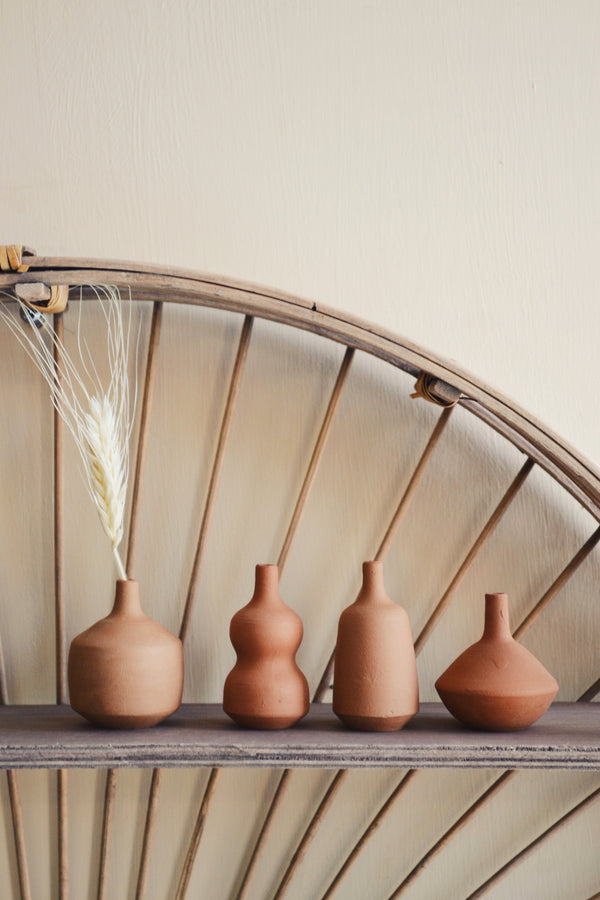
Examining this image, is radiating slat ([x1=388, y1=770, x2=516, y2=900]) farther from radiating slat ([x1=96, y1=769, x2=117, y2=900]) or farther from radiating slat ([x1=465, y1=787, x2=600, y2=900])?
radiating slat ([x1=96, y1=769, x2=117, y2=900])

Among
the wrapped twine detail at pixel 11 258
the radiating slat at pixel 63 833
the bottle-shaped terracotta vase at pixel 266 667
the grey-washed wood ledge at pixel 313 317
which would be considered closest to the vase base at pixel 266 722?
the bottle-shaped terracotta vase at pixel 266 667

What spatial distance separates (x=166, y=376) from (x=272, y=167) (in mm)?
243

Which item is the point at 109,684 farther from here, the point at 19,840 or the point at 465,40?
the point at 465,40

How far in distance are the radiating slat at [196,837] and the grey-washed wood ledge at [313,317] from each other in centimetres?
44

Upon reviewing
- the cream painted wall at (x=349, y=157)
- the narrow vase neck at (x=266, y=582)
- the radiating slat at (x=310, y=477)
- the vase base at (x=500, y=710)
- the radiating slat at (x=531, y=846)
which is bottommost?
the radiating slat at (x=531, y=846)

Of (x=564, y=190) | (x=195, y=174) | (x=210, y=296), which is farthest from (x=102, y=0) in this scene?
(x=564, y=190)

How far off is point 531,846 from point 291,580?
36 centimetres

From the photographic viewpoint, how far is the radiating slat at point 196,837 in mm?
737

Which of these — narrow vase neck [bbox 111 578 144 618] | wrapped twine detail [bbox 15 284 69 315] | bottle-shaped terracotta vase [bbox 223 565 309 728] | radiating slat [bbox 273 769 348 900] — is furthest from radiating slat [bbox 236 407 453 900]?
wrapped twine detail [bbox 15 284 69 315]

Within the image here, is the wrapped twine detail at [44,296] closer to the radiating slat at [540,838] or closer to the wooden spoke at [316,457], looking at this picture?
the wooden spoke at [316,457]

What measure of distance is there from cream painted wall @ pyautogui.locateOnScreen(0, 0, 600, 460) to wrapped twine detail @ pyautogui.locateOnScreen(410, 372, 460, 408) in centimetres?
10

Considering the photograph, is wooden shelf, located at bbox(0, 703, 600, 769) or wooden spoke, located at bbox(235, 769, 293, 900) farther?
wooden spoke, located at bbox(235, 769, 293, 900)

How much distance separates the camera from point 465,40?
2.59 feet

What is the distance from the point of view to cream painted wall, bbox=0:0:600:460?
769mm
